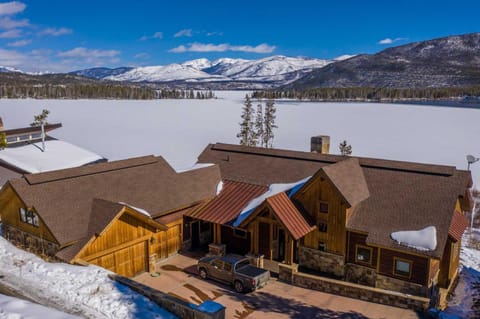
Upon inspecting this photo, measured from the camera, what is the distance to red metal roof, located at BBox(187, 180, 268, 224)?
829 inches

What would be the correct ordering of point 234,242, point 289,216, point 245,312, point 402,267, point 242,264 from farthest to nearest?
point 234,242 < point 289,216 < point 242,264 < point 402,267 < point 245,312

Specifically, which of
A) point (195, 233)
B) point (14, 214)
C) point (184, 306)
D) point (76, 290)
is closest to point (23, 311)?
point (76, 290)

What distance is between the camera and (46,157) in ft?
143

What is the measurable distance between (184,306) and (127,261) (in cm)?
609

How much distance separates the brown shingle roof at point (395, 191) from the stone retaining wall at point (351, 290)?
6.29 ft

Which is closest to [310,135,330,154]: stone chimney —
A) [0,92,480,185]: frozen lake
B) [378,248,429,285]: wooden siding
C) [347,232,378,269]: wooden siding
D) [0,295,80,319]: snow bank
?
[347,232,378,269]: wooden siding

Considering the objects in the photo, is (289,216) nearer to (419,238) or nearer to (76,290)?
(419,238)

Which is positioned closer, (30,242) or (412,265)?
(412,265)

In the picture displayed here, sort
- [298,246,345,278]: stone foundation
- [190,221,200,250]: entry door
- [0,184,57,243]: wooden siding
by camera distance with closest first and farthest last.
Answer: [0,184,57,243]: wooden siding → [298,246,345,278]: stone foundation → [190,221,200,250]: entry door

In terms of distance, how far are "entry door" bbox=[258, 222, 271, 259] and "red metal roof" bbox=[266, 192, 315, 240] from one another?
1.35 m

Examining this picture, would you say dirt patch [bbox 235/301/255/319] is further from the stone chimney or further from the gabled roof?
the stone chimney

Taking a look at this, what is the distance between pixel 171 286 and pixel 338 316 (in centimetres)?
710

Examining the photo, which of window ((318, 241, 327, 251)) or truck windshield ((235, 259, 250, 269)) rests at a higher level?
window ((318, 241, 327, 251))

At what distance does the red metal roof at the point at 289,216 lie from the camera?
59.9 feet
